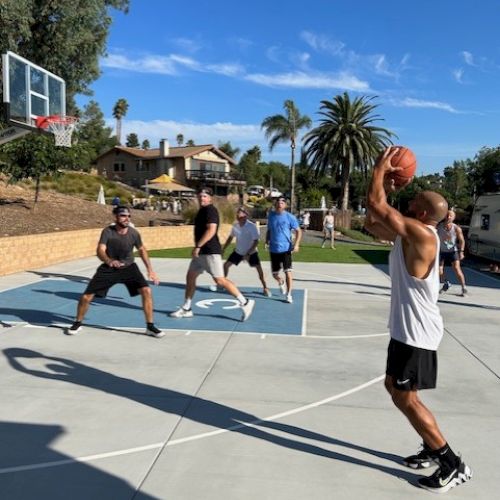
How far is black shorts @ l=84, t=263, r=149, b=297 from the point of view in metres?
6.64

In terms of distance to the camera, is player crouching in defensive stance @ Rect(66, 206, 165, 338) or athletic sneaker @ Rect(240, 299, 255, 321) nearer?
player crouching in defensive stance @ Rect(66, 206, 165, 338)

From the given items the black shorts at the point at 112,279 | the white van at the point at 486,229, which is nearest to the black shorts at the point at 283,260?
the black shorts at the point at 112,279

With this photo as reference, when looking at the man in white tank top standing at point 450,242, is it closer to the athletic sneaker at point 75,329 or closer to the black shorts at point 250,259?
the black shorts at point 250,259

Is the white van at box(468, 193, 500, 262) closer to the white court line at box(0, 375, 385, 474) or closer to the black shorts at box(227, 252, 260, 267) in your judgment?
the black shorts at box(227, 252, 260, 267)

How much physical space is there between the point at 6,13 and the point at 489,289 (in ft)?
49.1

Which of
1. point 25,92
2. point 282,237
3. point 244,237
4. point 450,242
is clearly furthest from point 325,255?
point 25,92

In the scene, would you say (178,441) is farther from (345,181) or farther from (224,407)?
(345,181)

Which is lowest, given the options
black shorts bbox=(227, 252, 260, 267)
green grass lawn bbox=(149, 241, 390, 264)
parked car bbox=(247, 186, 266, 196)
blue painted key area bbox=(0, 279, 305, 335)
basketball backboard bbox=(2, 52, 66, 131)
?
green grass lawn bbox=(149, 241, 390, 264)

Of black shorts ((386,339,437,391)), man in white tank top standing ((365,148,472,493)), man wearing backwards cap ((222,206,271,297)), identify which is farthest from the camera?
man wearing backwards cap ((222,206,271,297))

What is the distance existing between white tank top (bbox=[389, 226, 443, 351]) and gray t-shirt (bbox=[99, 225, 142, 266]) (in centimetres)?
431

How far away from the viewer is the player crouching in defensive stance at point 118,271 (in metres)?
6.65

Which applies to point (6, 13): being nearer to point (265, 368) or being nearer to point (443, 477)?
point (265, 368)

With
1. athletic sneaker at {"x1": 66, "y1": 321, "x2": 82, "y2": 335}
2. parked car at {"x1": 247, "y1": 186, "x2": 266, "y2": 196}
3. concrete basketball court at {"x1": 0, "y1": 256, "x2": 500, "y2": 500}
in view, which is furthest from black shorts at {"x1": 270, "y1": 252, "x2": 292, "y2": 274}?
parked car at {"x1": 247, "y1": 186, "x2": 266, "y2": 196}

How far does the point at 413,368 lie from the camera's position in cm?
333
